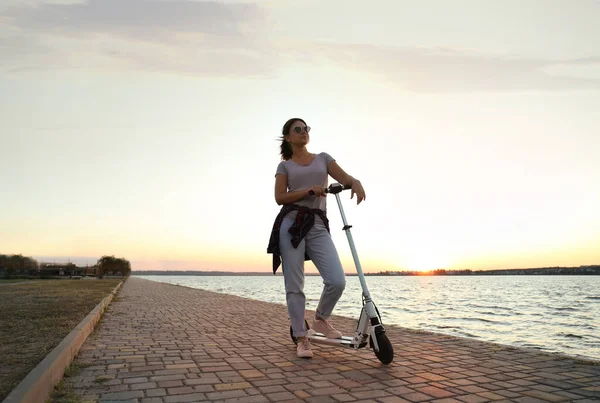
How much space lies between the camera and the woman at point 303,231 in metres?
4.68

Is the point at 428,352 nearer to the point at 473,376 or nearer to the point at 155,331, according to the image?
the point at 473,376

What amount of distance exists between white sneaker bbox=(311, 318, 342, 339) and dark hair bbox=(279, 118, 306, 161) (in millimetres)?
1807

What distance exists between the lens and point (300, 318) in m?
4.74

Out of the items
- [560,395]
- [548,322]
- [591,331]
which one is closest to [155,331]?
[560,395]

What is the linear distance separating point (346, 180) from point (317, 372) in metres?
1.89

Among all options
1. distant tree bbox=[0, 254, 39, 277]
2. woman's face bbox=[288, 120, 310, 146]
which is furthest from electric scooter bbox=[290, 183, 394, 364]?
distant tree bbox=[0, 254, 39, 277]

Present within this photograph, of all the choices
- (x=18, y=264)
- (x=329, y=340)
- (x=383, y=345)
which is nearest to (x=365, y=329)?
(x=383, y=345)

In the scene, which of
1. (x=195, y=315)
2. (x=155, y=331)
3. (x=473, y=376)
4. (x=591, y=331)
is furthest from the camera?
(x=591, y=331)

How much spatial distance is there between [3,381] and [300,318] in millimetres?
2576

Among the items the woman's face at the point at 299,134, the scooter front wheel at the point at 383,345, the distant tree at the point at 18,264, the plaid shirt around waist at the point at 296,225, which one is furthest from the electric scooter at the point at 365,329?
the distant tree at the point at 18,264

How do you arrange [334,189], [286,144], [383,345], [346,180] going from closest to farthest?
[383,345] < [334,189] < [346,180] < [286,144]

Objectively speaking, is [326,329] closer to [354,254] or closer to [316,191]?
[354,254]

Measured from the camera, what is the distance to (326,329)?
16.0 ft

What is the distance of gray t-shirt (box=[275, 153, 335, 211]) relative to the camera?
4.80 meters
